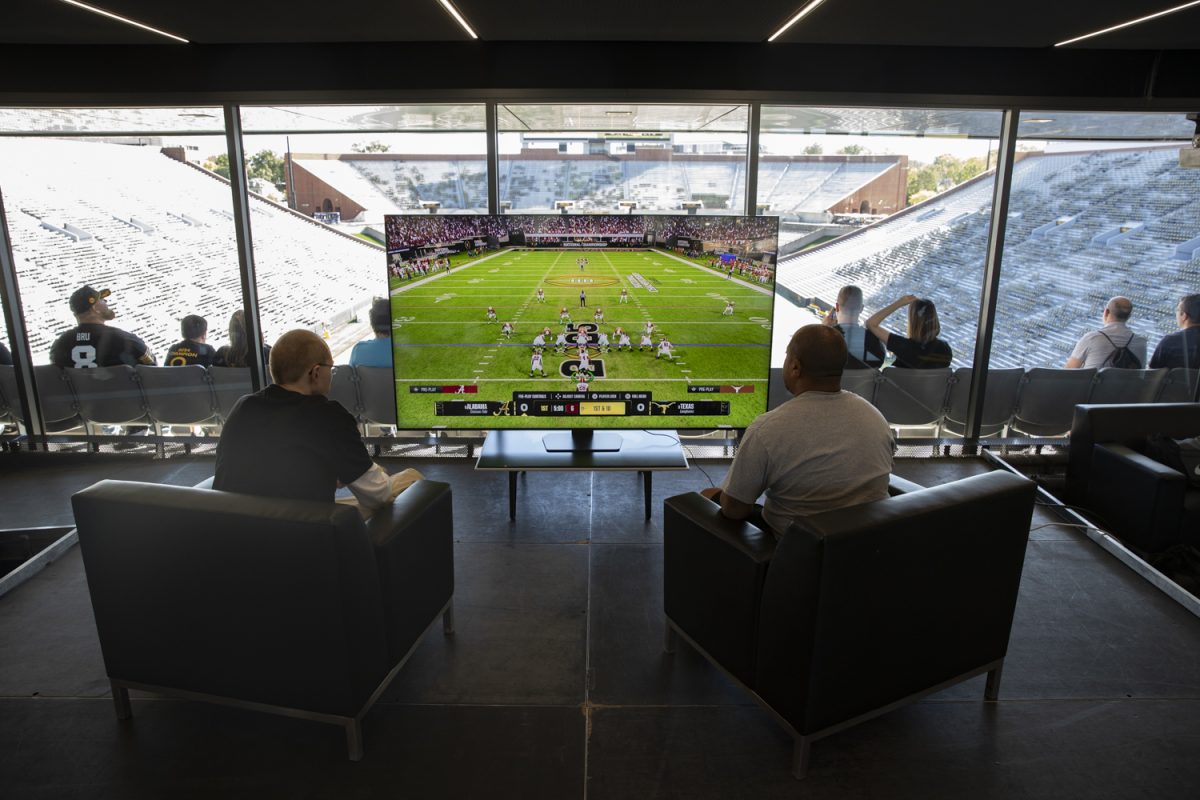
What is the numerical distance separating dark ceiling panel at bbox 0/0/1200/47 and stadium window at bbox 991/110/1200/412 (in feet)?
2.63

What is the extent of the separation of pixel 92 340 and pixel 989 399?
6620 mm

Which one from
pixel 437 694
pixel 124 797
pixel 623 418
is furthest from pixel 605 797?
pixel 623 418

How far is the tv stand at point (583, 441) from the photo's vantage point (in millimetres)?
4133

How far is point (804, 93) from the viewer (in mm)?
4602

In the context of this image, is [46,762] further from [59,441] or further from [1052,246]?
[1052,246]

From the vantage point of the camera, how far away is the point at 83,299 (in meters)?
5.20

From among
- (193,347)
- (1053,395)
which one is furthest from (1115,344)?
(193,347)

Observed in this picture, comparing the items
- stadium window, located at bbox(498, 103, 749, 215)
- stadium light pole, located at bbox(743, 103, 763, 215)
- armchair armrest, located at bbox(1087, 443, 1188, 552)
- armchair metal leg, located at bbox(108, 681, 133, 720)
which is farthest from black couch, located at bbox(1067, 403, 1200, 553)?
armchair metal leg, located at bbox(108, 681, 133, 720)

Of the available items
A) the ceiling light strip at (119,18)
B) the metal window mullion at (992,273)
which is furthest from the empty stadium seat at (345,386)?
the metal window mullion at (992,273)

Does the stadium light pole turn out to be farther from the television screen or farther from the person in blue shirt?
the person in blue shirt

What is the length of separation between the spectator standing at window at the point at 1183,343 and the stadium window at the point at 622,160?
11.0 feet

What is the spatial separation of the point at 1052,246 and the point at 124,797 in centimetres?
616

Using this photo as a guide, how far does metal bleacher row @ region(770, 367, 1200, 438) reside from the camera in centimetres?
521

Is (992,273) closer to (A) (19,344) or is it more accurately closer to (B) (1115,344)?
(B) (1115,344)
